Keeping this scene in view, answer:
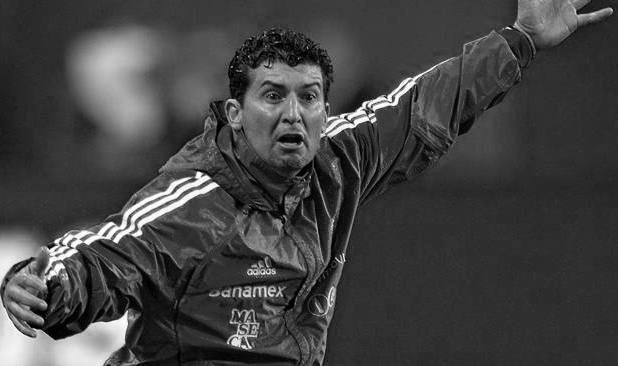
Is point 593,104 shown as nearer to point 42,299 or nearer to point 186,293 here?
point 186,293

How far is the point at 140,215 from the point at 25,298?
57 centimetres

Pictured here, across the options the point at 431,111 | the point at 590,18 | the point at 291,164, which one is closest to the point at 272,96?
the point at 291,164

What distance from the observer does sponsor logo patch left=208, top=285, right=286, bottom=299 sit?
448cm

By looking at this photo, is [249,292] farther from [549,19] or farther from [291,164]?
[549,19]

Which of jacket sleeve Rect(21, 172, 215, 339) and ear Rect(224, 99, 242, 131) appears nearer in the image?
jacket sleeve Rect(21, 172, 215, 339)

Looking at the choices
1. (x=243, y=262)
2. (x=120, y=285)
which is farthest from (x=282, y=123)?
(x=120, y=285)

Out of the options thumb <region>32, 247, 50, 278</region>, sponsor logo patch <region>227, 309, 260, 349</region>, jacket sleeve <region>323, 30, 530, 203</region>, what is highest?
thumb <region>32, 247, 50, 278</region>

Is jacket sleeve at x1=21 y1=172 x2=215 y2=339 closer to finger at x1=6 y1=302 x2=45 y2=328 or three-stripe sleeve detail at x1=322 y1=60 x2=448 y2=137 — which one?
finger at x1=6 y1=302 x2=45 y2=328

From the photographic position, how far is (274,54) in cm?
464

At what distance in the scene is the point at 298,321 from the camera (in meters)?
4.71

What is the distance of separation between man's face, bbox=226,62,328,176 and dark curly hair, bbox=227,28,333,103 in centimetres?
2

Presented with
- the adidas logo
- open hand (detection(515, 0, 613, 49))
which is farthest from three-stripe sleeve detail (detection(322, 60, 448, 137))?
the adidas logo

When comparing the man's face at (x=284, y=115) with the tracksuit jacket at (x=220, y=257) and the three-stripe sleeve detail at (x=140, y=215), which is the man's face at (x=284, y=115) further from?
the three-stripe sleeve detail at (x=140, y=215)

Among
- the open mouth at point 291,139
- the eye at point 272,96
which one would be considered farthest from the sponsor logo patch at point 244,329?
the eye at point 272,96
